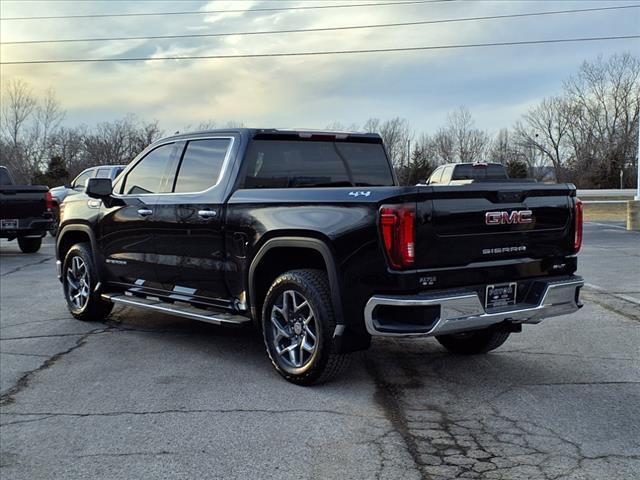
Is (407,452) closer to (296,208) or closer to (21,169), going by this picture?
(296,208)

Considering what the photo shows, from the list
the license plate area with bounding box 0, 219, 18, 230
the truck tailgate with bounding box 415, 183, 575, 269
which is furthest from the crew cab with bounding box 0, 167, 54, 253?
the truck tailgate with bounding box 415, 183, 575, 269

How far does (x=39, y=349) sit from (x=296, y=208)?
3128 mm

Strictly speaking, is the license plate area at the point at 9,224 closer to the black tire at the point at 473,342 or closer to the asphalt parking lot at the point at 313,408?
the asphalt parking lot at the point at 313,408

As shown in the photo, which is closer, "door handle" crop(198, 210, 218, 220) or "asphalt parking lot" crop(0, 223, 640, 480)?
"asphalt parking lot" crop(0, 223, 640, 480)

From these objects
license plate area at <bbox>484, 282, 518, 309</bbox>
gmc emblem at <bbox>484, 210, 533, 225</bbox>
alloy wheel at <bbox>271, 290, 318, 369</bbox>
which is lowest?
alloy wheel at <bbox>271, 290, 318, 369</bbox>

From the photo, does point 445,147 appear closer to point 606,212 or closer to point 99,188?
point 606,212

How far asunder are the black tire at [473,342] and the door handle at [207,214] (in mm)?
2176

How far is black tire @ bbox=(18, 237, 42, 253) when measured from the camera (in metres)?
15.6

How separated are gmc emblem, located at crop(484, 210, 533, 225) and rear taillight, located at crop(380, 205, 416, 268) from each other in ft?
2.11

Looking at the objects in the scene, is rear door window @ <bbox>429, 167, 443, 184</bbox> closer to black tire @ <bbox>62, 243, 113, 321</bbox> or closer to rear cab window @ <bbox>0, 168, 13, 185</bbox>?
rear cab window @ <bbox>0, 168, 13, 185</bbox>

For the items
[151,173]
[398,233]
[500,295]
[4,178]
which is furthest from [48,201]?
[500,295]

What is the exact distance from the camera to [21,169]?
169ft

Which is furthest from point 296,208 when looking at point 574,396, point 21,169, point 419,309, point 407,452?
point 21,169

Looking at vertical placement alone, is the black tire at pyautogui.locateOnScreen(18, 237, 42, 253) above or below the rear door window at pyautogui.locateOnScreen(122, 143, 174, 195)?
below
